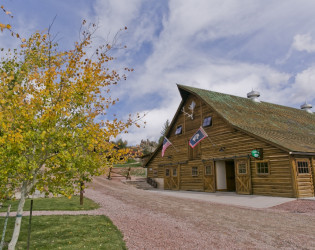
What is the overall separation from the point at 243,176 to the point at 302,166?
12.5 ft

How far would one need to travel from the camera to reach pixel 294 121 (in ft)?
77.9

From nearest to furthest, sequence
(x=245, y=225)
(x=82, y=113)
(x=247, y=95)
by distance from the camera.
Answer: (x=82, y=113) < (x=245, y=225) < (x=247, y=95)

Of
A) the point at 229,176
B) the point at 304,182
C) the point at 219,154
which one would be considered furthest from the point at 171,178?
the point at 304,182

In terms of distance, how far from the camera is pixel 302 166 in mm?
14938

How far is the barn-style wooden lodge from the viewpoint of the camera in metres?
14.9

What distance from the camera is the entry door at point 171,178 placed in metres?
24.2

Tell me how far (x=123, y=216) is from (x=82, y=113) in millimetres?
5453

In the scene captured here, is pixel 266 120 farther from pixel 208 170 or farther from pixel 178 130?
pixel 178 130

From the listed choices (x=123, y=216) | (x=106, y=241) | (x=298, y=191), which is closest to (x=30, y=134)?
(x=106, y=241)

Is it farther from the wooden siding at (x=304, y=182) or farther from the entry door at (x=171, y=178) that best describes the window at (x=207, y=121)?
the wooden siding at (x=304, y=182)

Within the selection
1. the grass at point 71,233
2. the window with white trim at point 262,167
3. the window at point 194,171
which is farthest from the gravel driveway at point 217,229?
the window at point 194,171

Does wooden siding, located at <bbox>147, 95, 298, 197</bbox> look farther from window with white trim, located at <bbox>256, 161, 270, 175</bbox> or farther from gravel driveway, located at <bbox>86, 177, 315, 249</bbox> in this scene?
gravel driveway, located at <bbox>86, 177, 315, 249</bbox>

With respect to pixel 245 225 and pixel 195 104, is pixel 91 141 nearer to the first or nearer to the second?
pixel 245 225

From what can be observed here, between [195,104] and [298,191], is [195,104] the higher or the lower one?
the higher one
